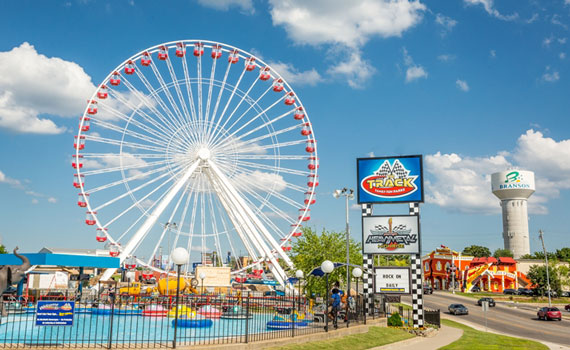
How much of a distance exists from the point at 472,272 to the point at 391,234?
224 ft

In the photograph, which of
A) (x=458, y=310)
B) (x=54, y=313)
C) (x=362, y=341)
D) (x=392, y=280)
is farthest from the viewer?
(x=458, y=310)

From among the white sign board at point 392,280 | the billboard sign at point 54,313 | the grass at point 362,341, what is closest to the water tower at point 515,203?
the white sign board at point 392,280

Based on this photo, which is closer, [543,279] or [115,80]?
[115,80]

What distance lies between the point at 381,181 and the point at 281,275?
18.1 metres

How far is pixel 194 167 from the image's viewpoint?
4166cm

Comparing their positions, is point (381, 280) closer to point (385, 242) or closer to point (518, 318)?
point (385, 242)

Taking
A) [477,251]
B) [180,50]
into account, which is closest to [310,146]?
[180,50]

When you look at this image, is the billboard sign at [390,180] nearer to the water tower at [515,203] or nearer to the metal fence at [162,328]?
the metal fence at [162,328]

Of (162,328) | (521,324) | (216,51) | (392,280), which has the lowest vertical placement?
(521,324)

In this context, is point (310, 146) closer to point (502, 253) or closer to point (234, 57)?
point (234, 57)

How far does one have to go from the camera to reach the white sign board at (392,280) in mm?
30219

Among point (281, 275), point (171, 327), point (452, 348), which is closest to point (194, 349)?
point (171, 327)

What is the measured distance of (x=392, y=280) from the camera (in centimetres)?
3042

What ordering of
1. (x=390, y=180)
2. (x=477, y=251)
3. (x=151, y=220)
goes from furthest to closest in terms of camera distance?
(x=477, y=251) → (x=151, y=220) → (x=390, y=180)
